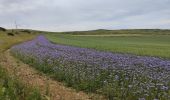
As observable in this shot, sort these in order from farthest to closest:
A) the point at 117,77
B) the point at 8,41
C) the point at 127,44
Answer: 1. the point at 8,41
2. the point at 127,44
3. the point at 117,77

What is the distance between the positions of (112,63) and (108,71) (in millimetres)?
1162

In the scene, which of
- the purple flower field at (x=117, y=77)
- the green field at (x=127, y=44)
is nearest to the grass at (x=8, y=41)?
the green field at (x=127, y=44)

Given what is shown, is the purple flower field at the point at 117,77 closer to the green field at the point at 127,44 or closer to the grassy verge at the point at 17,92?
the grassy verge at the point at 17,92

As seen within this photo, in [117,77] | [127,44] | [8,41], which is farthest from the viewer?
[8,41]

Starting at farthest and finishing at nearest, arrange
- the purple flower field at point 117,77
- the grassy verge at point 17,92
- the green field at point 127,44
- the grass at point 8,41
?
1. the grass at point 8,41
2. the green field at point 127,44
3. the purple flower field at point 117,77
4. the grassy verge at point 17,92

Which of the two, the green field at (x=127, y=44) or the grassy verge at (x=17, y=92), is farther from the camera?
the green field at (x=127, y=44)

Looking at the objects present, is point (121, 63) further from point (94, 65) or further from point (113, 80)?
point (113, 80)

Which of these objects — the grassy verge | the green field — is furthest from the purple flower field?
the green field

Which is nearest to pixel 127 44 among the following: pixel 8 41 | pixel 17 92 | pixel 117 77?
pixel 8 41

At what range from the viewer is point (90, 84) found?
1212 centimetres

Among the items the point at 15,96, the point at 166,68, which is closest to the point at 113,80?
the point at 166,68

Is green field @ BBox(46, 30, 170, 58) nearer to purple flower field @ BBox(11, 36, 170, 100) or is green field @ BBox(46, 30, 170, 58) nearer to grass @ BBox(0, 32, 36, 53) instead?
grass @ BBox(0, 32, 36, 53)

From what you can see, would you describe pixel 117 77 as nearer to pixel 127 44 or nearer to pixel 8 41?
pixel 127 44

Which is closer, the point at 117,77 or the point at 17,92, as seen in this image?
the point at 17,92
